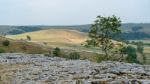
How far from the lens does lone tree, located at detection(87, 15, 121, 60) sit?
78.4 meters

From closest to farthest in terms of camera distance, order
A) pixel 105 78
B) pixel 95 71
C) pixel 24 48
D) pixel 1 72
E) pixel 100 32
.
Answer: pixel 105 78
pixel 95 71
pixel 1 72
pixel 100 32
pixel 24 48

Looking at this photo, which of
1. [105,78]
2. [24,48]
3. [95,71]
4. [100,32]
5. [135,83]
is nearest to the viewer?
[135,83]

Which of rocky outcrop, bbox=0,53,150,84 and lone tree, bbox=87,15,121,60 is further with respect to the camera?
lone tree, bbox=87,15,121,60

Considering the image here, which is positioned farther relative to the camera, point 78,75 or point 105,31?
point 105,31

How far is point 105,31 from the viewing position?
7981cm

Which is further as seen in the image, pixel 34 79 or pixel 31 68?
pixel 31 68

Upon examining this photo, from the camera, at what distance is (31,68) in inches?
1481

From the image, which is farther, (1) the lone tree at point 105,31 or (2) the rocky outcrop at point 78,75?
(1) the lone tree at point 105,31

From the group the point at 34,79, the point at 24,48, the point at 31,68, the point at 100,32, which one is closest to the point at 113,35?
the point at 100,32

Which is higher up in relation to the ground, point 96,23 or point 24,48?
point 96,23

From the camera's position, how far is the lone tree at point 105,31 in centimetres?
7838

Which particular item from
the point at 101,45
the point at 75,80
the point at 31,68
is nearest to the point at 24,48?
the point at 101,45

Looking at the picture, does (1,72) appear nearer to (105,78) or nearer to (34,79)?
(34,79)

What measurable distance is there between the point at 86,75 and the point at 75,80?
6.51 feet
